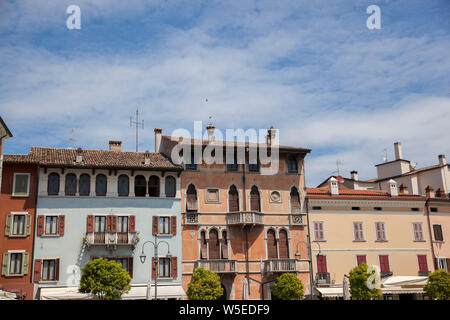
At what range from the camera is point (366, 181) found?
56.5 metres

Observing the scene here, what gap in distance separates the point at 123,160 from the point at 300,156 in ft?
47.5

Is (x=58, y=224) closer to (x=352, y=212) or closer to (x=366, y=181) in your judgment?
(x=352, y=212)

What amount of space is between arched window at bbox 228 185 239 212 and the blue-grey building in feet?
13.4

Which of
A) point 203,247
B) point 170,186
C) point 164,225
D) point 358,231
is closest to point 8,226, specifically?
point 164,225

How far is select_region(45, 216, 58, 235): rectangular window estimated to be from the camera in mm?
35406

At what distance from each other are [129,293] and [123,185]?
7762 millimetres

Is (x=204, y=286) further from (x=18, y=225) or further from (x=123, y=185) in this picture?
(x=18, y=225)

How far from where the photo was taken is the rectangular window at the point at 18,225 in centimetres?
3478

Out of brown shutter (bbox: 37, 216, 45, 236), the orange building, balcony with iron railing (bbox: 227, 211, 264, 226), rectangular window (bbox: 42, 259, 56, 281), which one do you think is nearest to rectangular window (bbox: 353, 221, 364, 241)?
the orange building

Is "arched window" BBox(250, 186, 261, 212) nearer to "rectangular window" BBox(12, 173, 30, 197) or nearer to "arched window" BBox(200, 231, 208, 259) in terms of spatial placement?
"arched window" BBox(200, 231, 208, 259)

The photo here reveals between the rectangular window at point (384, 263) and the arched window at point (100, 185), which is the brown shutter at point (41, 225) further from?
the rectangular window at point (384, 263)

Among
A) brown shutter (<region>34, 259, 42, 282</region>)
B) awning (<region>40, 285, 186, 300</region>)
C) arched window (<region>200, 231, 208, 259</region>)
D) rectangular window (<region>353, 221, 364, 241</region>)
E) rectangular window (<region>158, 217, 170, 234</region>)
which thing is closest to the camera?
awning (<region>40, 285, 186, 300</region>)

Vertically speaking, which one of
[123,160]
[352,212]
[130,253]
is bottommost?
[130,253]

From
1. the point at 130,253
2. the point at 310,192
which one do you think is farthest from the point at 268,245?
the point at 130,253
